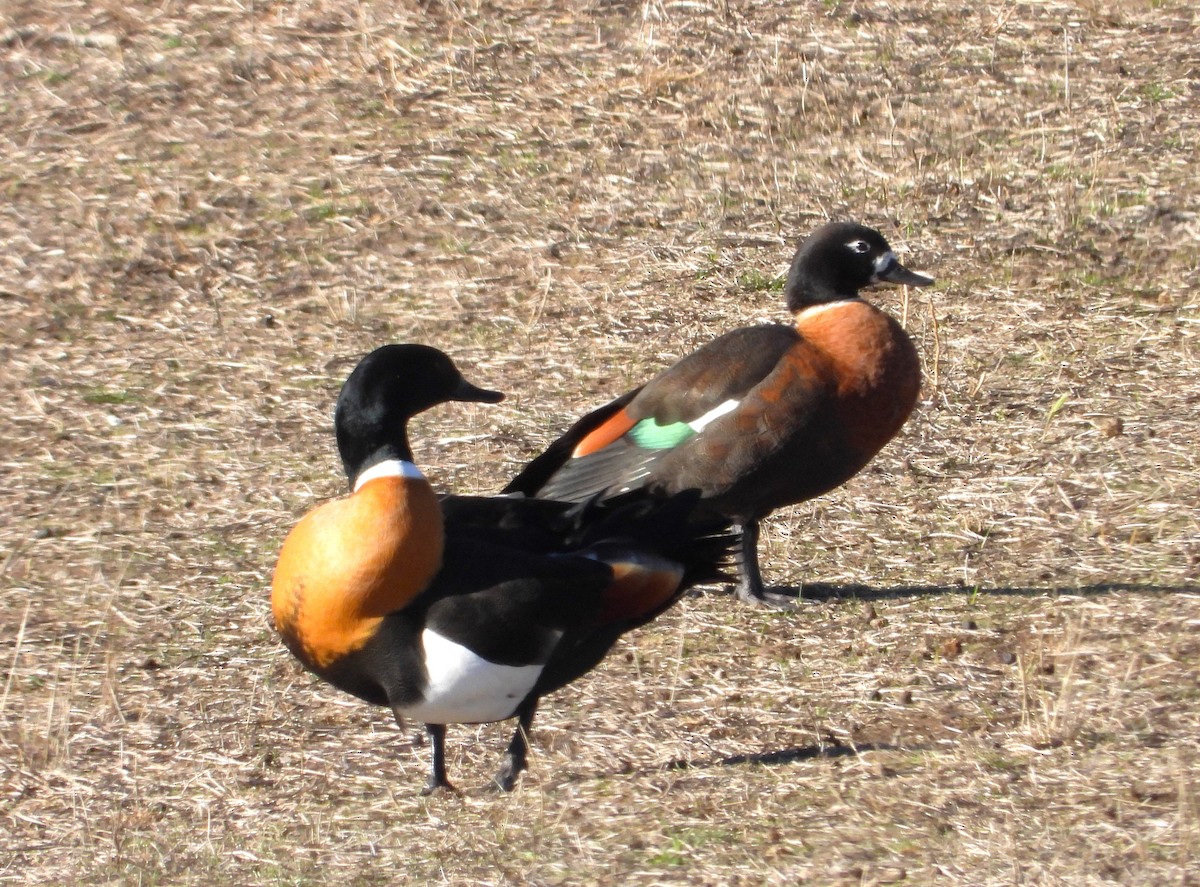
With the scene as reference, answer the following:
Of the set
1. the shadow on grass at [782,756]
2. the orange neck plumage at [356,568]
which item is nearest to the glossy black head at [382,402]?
the orange neck plumage at [356,568]

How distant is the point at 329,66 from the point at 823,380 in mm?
5367

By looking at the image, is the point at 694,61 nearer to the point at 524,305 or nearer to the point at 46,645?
the point at 524,305

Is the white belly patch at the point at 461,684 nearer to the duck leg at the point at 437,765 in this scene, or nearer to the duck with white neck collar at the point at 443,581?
the duck with white neck collar at the point at 443,581

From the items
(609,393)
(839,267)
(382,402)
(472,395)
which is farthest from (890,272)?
(382,402)

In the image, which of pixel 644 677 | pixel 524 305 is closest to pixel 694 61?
pixel 524 305

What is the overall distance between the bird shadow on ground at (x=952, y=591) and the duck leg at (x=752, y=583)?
5 centimetres

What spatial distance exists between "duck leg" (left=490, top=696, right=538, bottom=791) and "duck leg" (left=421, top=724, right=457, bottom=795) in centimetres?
14

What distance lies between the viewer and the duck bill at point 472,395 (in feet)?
16.7

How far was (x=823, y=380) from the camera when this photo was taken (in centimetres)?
594

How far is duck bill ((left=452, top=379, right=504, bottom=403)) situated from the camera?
5.08 meters

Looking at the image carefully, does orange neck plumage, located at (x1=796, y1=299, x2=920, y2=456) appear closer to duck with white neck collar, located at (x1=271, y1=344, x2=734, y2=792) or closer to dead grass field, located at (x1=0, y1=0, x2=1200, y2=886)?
dead grass field, located at (x1=0, y1=0, x2=1200, y2=886)

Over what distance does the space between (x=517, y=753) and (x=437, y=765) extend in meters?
0.23

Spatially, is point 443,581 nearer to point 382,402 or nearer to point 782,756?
point 382,402

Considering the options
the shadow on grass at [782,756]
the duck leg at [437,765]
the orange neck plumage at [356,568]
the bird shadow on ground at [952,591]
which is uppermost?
the orange neck plumage at [356,568]
